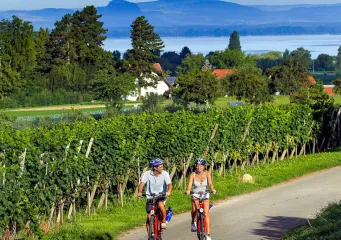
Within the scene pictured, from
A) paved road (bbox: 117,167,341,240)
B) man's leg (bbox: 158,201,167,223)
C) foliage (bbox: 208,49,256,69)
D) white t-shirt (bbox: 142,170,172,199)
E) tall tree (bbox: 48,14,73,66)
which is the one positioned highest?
tall tree (bbox: 48,14,73,66)

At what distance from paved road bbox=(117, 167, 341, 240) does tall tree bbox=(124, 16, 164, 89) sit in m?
89.6

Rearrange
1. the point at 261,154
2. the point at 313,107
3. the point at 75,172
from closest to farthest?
the point at 75,172 → the point at 261,154 → the point at 313,107

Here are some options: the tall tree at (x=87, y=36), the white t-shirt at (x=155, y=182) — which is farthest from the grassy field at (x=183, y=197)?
the tall tree at (x=87, y=36)

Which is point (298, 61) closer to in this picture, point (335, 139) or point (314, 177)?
point (335, 139)

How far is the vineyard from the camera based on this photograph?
16.5m

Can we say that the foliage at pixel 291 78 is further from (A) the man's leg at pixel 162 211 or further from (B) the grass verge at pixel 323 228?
(A) the man's leg at pixel 162 211

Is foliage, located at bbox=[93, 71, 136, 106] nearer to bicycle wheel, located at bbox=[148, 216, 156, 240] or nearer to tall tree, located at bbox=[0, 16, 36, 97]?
tall tree, located at bbox=[0, 16, 36, 97]

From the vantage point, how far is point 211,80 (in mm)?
87625

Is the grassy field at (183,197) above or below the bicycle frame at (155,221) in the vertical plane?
below

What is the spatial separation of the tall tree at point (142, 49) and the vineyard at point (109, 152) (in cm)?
8421

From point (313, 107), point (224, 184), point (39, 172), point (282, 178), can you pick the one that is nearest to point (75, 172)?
point (39, 172)

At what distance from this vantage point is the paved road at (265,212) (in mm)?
16641

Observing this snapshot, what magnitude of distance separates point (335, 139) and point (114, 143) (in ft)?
52.0

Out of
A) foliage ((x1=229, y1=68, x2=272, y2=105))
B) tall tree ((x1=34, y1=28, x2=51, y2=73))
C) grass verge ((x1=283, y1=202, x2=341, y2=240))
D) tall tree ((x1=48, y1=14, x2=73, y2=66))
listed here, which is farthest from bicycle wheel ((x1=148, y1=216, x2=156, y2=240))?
tall tree ((x1=48, y1=14, x2=73, y2=66))
